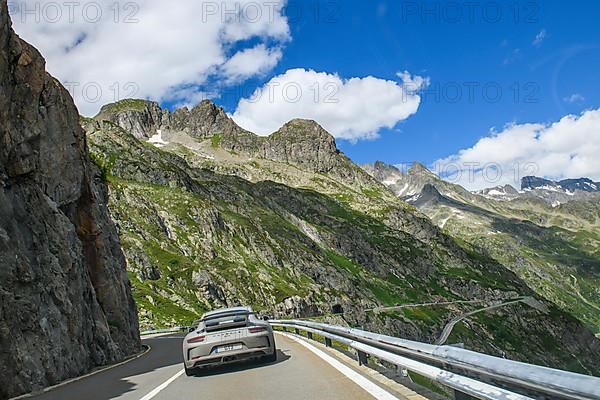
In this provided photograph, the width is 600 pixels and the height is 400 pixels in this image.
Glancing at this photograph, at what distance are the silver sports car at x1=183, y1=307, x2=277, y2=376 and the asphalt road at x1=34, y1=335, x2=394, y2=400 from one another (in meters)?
0.43

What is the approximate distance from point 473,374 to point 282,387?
5782 millimetres

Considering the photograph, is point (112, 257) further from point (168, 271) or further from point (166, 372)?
point (168, 271)

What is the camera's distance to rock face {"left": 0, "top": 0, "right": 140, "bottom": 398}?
16125 millimetres

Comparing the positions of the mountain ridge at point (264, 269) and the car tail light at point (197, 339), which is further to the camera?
the mountain ridge at point (264, 269)

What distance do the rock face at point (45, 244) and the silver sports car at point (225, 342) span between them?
493 cm

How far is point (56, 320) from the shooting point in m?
19.1

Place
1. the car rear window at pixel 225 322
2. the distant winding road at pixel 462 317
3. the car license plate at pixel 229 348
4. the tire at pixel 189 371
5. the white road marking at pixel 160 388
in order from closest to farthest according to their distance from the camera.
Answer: the white road marking at pixel 160 388 < the car license plate at pixel 229 348 < the tire at pixel 189 371 < the car rear window at pixel 225 322 < the distant winding road at pixel 462 317

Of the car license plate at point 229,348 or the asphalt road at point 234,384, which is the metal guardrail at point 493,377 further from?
the car license plate at point 229,348

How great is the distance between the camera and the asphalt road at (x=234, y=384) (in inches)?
407

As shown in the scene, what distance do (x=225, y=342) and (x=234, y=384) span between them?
2249 millimetres

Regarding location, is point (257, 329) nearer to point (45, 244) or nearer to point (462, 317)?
point (45, 244)

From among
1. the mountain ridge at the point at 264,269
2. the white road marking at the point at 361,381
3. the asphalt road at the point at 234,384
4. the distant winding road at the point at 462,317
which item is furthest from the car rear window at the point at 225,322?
the distant winding road at the point at 462,317

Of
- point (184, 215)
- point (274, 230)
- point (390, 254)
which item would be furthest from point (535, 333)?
point (184, 215)

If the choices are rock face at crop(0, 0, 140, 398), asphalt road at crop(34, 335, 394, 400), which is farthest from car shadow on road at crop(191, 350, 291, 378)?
rock face at crop(0, 0, 140, 398)
